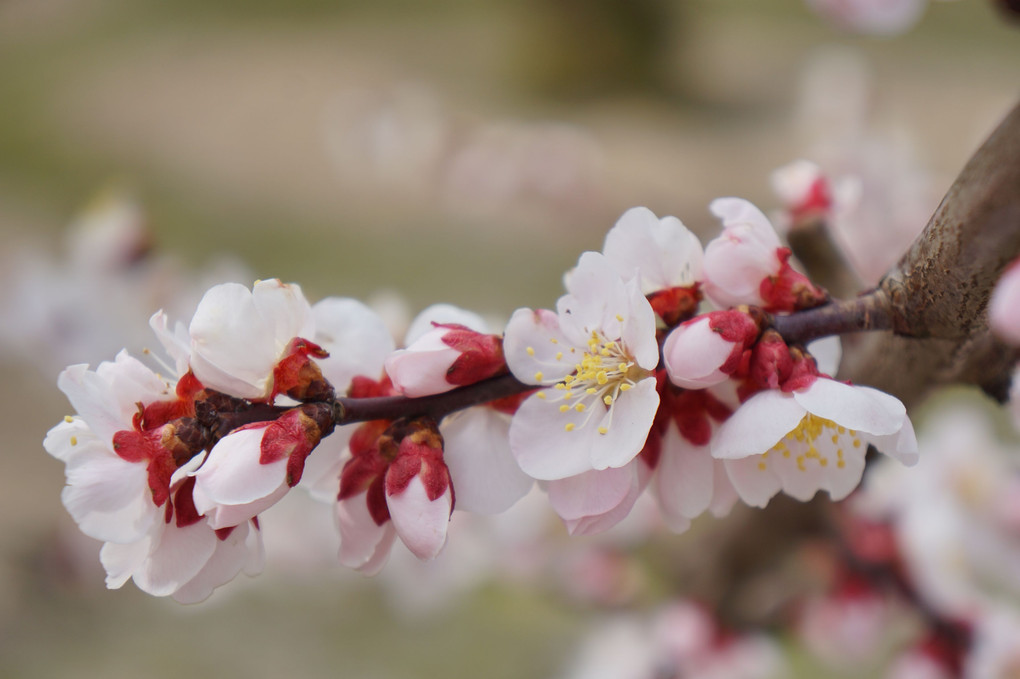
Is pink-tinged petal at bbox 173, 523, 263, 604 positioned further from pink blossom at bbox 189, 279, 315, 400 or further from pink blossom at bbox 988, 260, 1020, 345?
pink blossom at bbox 988, 260, 1020, 345

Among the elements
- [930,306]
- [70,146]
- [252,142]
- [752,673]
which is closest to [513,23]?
[252,142]

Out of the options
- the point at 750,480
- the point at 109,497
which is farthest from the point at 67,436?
the point at 750,480

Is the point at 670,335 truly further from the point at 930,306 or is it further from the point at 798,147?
the point at 798,147

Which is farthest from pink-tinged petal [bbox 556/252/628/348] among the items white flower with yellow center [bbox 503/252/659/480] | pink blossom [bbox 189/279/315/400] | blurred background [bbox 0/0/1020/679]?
blurred background [bbox 0/0/1020/679]

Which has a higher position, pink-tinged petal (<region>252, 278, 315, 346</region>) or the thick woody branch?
the thick woody branch

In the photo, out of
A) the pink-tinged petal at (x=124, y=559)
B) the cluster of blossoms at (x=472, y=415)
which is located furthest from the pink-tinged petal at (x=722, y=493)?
the pink-tinged petal at (x=124, y=559)

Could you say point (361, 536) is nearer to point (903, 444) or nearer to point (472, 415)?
point (472, 415)
